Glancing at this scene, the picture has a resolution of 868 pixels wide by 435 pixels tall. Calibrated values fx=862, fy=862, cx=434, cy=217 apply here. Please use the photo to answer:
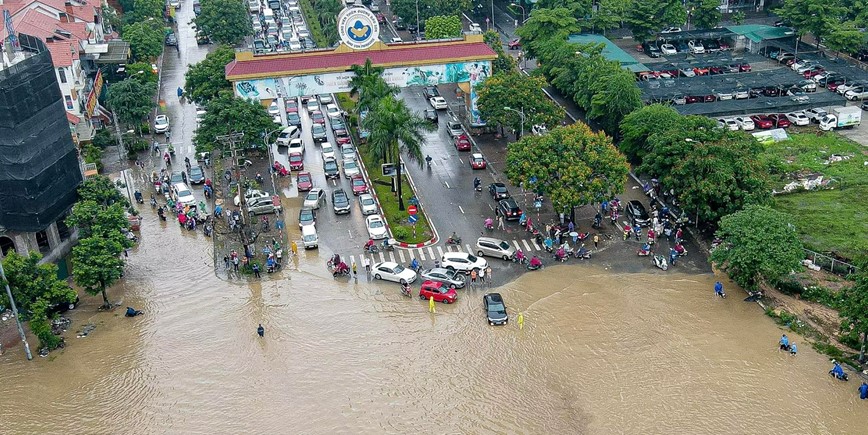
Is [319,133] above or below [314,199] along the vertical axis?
above

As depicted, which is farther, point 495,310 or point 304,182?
point 304,182

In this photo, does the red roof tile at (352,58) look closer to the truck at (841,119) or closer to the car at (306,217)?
the car at (306,217)

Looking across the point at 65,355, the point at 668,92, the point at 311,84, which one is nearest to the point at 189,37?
the point at 311,84

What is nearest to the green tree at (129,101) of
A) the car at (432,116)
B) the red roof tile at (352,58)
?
the red roof tile at (352,58)

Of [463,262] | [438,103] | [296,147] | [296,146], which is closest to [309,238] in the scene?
[463,262]

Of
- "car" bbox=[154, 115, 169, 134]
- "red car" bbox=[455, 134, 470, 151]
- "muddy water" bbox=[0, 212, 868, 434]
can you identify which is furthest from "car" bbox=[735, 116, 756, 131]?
"car" bbox=[154, 115, 169, 134]

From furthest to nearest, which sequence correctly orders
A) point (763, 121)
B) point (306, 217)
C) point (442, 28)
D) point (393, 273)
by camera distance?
point (442, 28) → point (763, 121) → point (306, 217) → point (393, 273)

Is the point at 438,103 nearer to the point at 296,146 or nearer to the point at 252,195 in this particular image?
the point at 296,146
